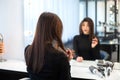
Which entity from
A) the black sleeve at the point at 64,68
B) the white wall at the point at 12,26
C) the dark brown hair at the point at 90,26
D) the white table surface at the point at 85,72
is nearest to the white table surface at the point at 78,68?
the white table surface at the point at 85,72

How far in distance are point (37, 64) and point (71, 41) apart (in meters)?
1.04

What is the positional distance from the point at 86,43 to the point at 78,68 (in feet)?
0.98

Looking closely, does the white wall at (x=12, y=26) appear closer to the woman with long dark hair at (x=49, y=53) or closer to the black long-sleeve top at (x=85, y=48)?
the black long-sleeve top at (x=85, y=48)

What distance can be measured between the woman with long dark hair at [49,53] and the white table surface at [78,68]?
2.09ft

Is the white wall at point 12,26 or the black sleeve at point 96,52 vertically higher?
the white wall at point 12,26

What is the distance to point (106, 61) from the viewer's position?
2527mm

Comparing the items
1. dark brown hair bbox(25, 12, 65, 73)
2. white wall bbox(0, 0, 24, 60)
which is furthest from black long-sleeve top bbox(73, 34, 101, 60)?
dark brown hair bbox(25, 12, 65, 73)

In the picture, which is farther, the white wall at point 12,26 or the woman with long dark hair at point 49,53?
the white wall at point 12,26

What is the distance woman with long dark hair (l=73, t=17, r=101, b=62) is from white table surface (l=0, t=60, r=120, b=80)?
69mm

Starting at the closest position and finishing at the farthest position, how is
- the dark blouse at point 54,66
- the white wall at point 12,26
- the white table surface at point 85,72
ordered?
1. the dark blouse at point 54,66
2. the white table surface at point 85,72
3. the white wall at point 12,26

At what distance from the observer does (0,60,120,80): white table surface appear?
2248 mm

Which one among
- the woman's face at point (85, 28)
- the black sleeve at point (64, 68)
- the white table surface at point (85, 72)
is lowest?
the white table surface at point (85, 72)

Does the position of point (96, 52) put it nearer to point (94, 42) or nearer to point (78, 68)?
point (94, 42)

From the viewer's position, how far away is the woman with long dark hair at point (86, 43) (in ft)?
8.32
